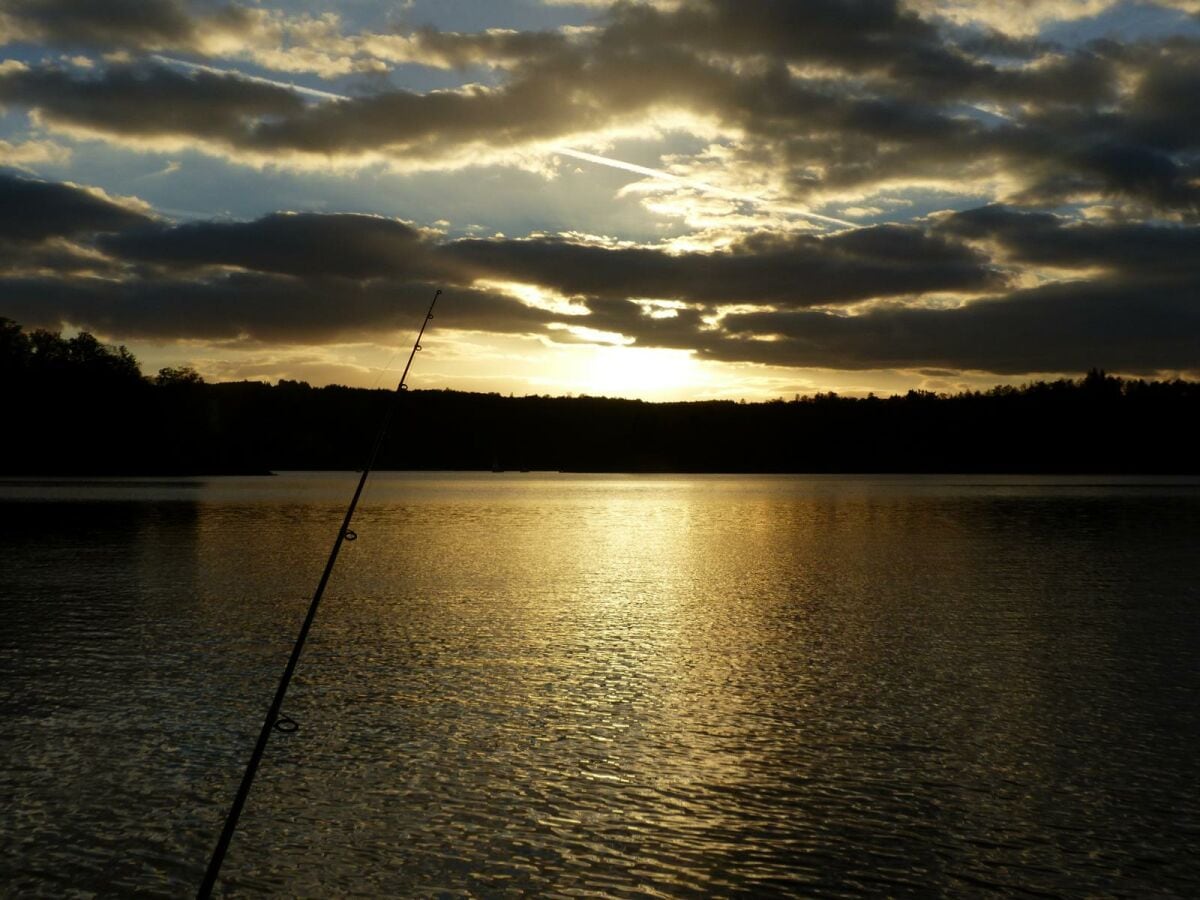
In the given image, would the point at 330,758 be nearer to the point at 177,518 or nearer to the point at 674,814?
the point at 674,814

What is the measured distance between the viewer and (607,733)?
13.7 meters

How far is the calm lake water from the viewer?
9320mm

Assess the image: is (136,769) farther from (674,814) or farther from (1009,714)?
(1009,714)

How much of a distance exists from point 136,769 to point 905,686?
435 inches

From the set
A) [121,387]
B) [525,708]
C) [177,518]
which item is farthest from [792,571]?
[121,387]

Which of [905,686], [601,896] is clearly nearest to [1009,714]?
[905,686]

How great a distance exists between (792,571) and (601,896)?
26235 mm

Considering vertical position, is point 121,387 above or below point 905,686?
above

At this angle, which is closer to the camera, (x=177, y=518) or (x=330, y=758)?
(x=330, y=758)

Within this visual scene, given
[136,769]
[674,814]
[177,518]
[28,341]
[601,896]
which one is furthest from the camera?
[28,341]

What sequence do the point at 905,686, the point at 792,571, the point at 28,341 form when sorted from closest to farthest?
1. the point at 905,686
2. the point at 792,571
3. the point at 28,341

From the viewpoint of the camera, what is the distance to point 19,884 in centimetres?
875

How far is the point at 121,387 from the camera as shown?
523 ft

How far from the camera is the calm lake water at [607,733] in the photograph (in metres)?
9.32
